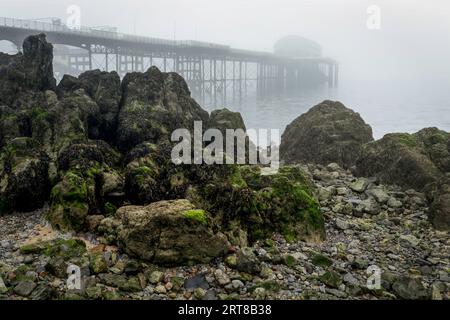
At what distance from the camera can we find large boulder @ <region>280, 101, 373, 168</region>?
20.4 metres

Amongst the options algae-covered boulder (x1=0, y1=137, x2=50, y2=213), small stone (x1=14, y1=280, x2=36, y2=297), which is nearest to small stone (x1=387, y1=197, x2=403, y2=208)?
small stone (x1=14, y1=280, x2=36, y2=297)

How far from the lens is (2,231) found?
11.2 metres

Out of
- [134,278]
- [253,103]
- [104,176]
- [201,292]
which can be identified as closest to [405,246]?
[201,292]

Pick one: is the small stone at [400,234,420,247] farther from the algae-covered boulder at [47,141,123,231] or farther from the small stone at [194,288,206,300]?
the algae-covered boulder at [47,141,123,231]

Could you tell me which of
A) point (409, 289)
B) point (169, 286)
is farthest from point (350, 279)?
point (169, 286)

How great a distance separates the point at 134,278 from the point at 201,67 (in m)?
67.4

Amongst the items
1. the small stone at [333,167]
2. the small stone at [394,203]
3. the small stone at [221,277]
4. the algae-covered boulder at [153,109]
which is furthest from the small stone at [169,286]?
the small stone at [333,167]

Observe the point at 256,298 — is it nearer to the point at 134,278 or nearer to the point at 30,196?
the point at 134,278

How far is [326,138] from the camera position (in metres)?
21.3

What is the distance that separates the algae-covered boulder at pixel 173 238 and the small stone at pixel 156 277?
424mm

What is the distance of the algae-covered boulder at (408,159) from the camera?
50.2 feet

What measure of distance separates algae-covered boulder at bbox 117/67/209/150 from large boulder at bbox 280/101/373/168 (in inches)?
218

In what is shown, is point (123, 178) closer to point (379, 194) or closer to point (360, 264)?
point (360, 264)

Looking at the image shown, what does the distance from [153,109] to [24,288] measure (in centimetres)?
970
